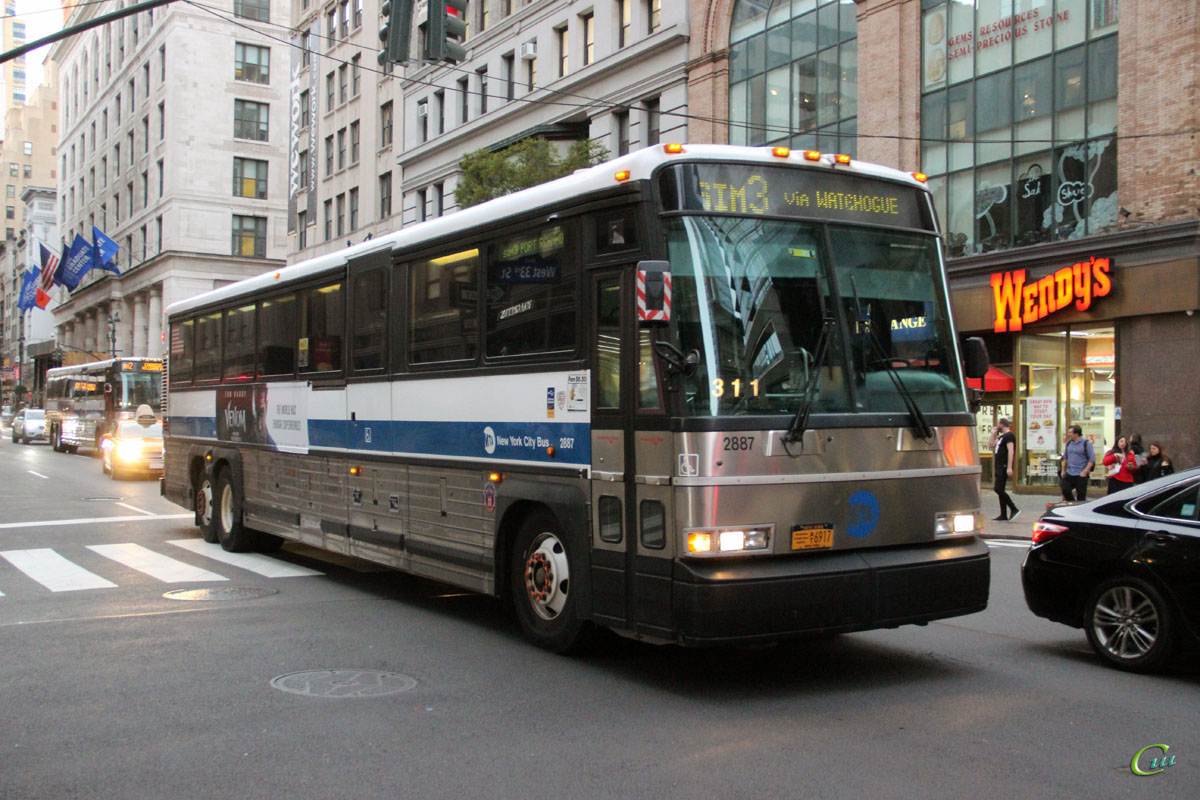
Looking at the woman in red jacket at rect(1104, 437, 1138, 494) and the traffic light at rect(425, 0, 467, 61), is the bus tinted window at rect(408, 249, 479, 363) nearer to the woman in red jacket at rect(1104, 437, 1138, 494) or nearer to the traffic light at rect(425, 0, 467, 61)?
the traffic light at rect(425, 0, 467, 61)

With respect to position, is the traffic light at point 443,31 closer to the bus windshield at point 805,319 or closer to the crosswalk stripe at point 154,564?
the crosswalk stripe at point 154,564

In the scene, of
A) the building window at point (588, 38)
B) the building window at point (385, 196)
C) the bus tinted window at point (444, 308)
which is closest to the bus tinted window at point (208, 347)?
the bus tinted window at point (444, 308)

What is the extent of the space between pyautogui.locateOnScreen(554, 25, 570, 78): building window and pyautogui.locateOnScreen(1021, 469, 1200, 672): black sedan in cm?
3095

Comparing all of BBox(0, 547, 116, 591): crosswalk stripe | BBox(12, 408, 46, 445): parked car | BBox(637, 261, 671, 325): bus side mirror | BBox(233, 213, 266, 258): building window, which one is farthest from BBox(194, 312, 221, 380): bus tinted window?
BBox(233, 213, 266, 258): building window

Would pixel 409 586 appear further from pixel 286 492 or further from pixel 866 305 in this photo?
pixel 866 305

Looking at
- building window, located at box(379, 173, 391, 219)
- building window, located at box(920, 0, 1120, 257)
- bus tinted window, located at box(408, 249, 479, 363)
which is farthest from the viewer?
building window, located at box(379, 173, 391, 219)

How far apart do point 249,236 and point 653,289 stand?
65.7 meters

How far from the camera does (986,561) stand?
7.55 metres

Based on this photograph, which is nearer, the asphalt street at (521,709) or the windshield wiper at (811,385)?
the asphalt street at (521,709)

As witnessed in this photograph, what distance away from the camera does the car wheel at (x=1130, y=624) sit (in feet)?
23.7

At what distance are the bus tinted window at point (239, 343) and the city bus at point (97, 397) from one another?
917 inches

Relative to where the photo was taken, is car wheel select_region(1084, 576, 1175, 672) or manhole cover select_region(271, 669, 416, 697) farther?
car wheel select_region(1084, 576, 1175, 672)

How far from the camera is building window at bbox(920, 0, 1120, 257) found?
2241cm

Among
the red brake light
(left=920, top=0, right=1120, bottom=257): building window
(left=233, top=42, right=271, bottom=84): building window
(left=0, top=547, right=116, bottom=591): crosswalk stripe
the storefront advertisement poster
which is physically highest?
(left=233, top=42, right=271, bottom=84): building window
